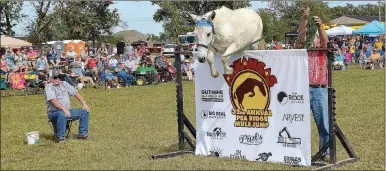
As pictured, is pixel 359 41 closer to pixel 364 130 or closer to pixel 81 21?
pixel 81 21

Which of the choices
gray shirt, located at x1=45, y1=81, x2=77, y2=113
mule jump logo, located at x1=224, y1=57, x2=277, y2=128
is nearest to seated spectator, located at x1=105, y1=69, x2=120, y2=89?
gray shirt, located at x1=45, y1=81, x2=77, y2=113

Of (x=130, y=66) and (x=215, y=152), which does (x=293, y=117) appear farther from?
(x=130, y=66)

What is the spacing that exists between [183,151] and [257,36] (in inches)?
78.1

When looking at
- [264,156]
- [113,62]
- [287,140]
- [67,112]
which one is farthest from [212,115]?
[113,62]

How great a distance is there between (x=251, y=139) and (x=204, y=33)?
1540 mm

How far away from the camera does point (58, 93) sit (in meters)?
9.69

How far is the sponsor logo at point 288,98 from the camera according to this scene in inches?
262

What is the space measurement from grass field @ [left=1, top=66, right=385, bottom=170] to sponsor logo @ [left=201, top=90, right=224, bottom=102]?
0.81 m

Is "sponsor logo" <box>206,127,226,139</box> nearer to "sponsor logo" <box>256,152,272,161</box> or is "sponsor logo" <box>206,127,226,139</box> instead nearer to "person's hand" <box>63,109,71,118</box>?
"sponsor logo" <box>256,152,272,161</box>

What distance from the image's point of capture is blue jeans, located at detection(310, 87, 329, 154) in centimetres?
691

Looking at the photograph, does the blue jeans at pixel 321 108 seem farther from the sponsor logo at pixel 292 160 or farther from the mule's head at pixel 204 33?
the mule's head at pixel 204 33

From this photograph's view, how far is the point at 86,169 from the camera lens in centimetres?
725

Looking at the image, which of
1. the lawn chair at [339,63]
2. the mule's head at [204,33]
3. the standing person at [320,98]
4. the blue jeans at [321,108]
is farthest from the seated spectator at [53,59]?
the blue jeans at [321,108]

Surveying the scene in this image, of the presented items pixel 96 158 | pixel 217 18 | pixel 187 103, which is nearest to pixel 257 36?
pixel 217 18
